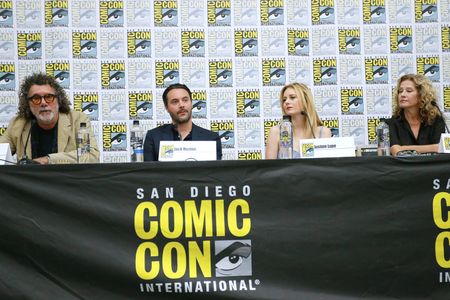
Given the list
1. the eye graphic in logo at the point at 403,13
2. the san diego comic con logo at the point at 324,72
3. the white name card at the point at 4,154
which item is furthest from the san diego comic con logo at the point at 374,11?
the white name card at the point at 4,154

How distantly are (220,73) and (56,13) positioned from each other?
1.34 metres

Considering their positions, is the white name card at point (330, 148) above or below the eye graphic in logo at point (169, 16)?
below

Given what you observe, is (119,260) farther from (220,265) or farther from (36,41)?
(36,41)

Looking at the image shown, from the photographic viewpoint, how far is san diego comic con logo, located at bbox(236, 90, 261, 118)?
555 centimetres

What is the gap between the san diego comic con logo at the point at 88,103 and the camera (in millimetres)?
5488

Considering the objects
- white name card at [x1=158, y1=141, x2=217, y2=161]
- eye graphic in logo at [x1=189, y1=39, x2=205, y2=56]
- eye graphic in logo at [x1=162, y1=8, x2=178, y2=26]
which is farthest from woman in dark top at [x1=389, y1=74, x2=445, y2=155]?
eye graphic in logo at [x1=162, y1=8, x2=178, y2=26]

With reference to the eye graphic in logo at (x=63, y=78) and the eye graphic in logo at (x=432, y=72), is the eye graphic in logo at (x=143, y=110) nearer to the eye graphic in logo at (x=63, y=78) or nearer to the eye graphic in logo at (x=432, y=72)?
the eye graphic in logo at (x=63, y=78)

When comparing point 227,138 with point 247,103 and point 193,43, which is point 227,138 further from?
point 193,43

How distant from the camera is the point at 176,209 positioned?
10.7 feet

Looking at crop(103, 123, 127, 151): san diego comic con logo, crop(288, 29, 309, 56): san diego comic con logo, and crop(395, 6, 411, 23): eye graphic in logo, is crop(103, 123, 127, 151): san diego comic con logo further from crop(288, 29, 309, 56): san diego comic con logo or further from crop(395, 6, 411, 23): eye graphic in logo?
crop(395, 6, 411, 23): eye graphic in logo

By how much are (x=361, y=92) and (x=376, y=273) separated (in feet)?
8.44

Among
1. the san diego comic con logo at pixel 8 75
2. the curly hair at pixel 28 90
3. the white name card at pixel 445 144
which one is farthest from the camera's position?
the san diego comic con logo at pixel 8 75

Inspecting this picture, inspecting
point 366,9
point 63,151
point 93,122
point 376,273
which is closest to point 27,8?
point 93,122

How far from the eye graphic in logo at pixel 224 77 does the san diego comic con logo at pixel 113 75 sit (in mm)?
742
